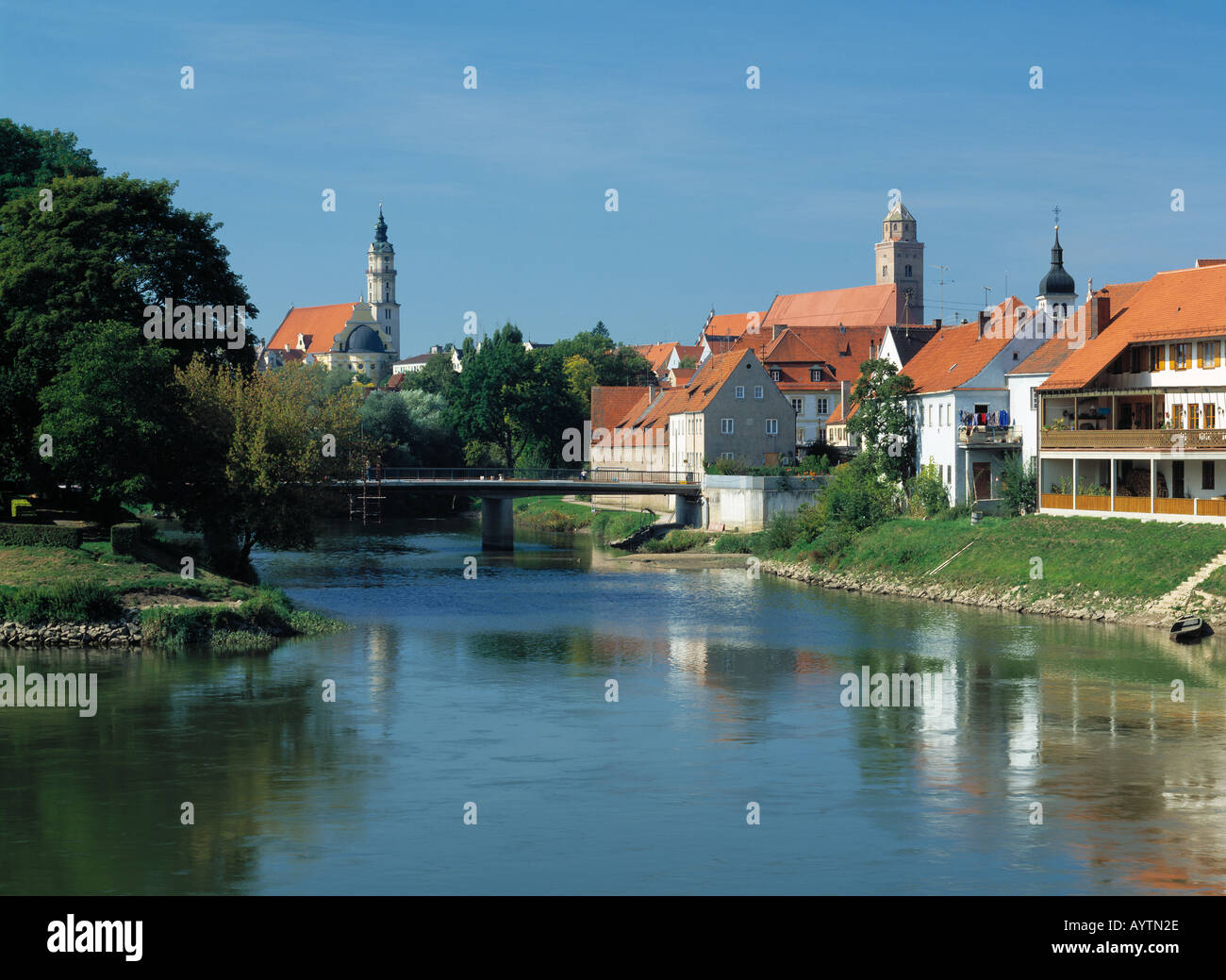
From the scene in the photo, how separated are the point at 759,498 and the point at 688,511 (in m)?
9.26

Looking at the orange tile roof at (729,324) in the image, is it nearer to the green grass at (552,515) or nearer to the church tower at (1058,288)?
the green grass at (552,515)

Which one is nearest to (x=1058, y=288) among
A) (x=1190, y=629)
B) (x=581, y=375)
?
(x=1190, y=629)

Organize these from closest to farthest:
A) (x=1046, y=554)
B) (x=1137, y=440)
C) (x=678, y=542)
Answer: (x=1046, y=554), (x=1137, y=440), (x=678, y=542)

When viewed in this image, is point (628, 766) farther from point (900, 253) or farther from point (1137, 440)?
point (900, 253)

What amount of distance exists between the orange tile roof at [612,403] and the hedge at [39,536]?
78.8 meters

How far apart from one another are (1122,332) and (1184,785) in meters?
38.1

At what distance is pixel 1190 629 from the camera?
144ft

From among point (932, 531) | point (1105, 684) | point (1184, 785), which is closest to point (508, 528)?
point (932, 531)

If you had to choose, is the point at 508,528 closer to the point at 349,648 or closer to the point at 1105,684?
the point at 349,648

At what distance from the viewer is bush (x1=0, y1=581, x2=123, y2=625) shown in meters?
42.9

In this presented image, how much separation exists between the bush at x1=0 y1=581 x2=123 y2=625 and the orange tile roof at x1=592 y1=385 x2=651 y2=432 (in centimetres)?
8239

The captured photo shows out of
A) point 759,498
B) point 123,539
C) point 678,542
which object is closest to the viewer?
point 123,539

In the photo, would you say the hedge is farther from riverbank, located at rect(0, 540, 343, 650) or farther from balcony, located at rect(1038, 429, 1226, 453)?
balcony, located at rect(1038, 429, 1226, 453)

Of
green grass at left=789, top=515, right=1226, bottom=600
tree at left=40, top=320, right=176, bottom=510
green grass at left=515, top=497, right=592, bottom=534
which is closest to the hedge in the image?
tree at left=40, top=320, right=176, bottom=510
